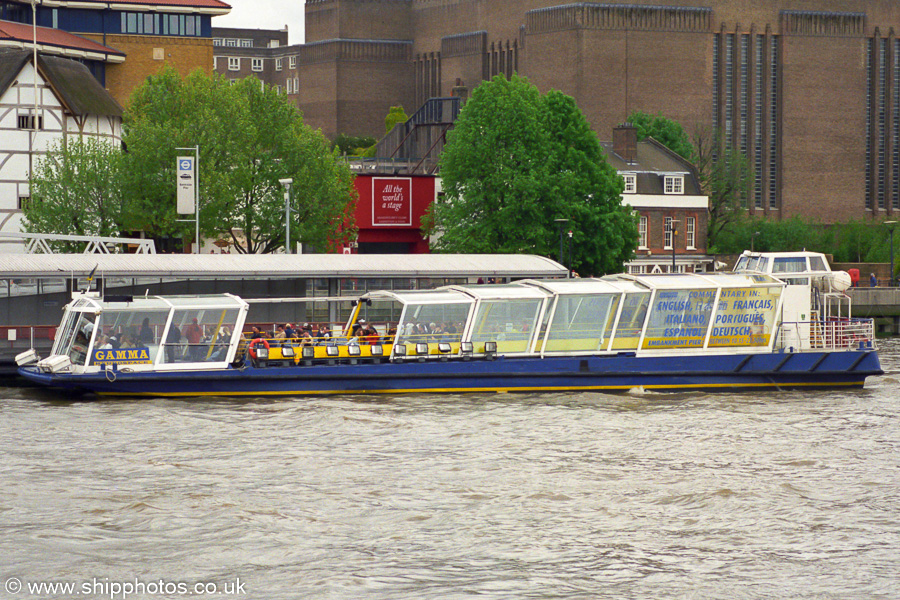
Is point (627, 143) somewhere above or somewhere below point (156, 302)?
above

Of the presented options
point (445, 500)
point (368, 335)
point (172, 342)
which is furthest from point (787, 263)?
point (445, 500)

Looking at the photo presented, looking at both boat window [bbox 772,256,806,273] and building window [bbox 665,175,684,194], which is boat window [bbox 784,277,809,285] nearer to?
boat window [bbox 772,256,806,273]

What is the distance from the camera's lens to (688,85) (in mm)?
109062

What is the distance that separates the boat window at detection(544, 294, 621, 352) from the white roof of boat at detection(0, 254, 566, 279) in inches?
333

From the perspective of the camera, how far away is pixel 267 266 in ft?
151

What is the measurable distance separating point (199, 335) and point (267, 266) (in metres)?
8.24

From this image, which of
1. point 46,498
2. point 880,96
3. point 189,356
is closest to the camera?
point 46,498

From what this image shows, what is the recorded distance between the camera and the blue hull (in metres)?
37.4

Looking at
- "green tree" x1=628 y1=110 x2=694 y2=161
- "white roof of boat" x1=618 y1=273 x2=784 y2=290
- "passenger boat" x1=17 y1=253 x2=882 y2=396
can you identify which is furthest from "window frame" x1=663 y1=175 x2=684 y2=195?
"white roof of boat" x1=618 y1=273 x2=784 y2=290

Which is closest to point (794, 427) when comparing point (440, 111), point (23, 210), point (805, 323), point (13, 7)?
point (805, 323)

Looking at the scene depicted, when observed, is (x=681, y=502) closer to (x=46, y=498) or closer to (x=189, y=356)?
(x=46, y=498)

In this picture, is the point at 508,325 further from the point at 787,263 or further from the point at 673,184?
the point at 673,184

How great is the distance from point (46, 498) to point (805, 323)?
78.5 feet

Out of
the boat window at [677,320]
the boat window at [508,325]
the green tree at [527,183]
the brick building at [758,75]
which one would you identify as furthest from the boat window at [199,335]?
the brick building at [758,75]
